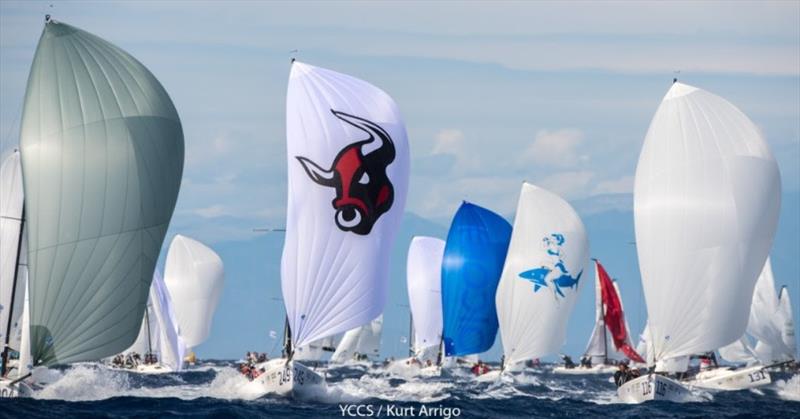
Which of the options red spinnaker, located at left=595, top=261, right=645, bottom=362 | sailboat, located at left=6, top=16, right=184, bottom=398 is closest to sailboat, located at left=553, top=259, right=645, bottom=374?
red spinnaker, located at left=595, top=261, right=645, bottom=362

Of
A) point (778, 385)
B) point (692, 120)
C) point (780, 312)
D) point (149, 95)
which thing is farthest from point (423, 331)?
point (149, 95)

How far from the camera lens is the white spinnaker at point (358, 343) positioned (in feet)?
350

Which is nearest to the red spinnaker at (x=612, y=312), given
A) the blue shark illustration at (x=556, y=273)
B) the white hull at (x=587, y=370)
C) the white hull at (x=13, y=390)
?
the white hull at (x=587, y=370)

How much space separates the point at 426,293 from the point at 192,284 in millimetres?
17976

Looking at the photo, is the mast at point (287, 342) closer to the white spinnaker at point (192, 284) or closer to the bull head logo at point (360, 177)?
the bull head logo at point (360, 177)

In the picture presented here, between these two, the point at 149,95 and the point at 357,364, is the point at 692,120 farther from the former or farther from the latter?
the point at 357,364

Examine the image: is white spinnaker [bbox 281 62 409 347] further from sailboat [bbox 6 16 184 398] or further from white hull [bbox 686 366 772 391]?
white hull [bbox 686 366 772 391]

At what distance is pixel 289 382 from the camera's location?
38156 millimetres

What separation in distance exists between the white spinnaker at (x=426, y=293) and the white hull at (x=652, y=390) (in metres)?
33.7

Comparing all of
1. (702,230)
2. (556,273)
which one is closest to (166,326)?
(556,273)

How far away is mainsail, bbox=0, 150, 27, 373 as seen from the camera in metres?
38.5

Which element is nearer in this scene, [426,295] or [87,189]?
[87,189]

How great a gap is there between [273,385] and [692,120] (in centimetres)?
1426

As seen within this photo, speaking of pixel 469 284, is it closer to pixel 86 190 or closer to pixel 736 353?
pixel 736 353
